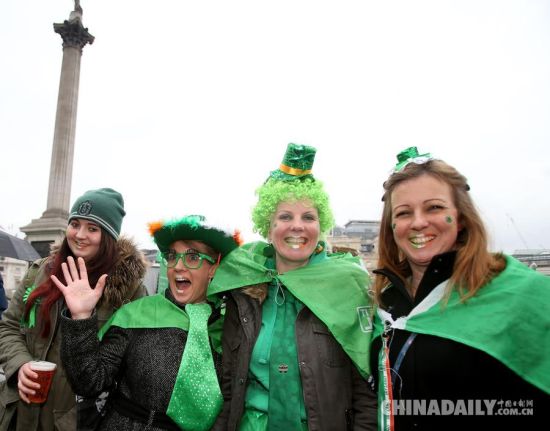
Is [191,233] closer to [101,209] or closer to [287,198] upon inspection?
[287,198]

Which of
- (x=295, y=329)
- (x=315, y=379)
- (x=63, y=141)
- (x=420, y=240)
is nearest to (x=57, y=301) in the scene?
(x=295, y=329)

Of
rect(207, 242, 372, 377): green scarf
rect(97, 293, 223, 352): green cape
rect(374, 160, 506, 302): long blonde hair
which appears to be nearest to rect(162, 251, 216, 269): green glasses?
rect(207, 242, 372, 377): green scarf

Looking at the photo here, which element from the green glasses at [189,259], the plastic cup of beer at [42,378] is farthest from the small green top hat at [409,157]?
the plastic cup of beer at [42,378]

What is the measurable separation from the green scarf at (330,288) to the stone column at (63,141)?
42.0ft

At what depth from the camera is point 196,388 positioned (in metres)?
2.48

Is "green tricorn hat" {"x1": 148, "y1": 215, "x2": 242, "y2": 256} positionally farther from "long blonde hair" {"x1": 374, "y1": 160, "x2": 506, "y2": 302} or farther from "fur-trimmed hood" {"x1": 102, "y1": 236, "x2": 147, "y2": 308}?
"long blonde hair" {"x1": 374, "y1": 160, "x2": 506, "y2": 302}

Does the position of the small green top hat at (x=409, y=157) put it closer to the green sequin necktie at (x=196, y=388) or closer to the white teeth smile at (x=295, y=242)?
the white teeth smile at (x=295, y=242)

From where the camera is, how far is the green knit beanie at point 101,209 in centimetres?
315

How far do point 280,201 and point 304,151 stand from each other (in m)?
0.49

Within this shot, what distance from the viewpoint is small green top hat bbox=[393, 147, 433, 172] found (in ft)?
7.82

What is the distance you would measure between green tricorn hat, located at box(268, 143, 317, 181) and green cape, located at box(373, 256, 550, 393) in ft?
5.04

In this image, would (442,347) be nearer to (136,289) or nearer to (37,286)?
(136,289)

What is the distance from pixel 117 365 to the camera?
99.7 inches

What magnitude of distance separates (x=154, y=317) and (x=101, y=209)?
107 cm
